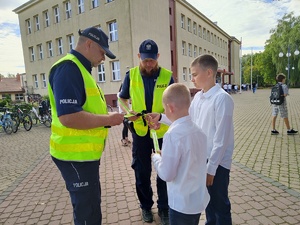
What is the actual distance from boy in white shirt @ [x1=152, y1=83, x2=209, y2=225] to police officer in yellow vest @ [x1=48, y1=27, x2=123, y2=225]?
1.69 ft

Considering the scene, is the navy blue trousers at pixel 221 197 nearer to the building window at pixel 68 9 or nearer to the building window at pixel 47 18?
the building window at pixel 68 9

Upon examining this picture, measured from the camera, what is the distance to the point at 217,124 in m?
2.05

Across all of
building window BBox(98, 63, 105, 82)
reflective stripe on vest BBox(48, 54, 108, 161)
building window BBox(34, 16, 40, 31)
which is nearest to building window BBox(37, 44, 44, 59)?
building window BBox(34, 16, 40, 31)

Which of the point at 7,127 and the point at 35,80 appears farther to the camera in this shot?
the point at 35,80

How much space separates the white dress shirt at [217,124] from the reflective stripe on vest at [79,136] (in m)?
1.01

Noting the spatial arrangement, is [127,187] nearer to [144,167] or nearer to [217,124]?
[144,167]

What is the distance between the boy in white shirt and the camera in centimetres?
174

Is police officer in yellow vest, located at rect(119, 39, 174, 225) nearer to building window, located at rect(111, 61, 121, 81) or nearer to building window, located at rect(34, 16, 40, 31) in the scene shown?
building window, located at rect(111, 61, 121, 81)

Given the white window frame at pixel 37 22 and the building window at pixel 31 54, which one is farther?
the building window at pixel 31 54

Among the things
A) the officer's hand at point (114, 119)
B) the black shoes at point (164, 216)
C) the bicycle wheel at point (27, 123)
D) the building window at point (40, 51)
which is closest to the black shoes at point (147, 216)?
the black shoes at point (164, 216)

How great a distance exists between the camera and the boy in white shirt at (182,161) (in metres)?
1.74

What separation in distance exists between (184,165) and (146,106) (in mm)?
1215

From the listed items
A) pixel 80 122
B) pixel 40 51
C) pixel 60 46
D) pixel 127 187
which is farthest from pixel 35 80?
pixel 80 122

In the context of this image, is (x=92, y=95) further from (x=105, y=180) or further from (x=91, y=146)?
(x=105, y=180)
